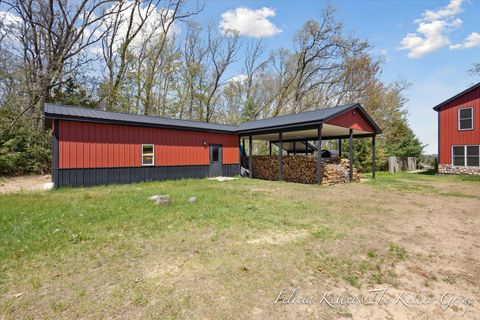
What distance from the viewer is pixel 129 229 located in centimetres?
475

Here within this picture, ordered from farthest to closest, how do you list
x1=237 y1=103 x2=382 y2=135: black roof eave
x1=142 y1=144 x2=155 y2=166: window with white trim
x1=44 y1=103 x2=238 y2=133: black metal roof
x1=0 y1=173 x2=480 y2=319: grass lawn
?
x1=142 y1=144 x2=155 y2=166: window with white trim < x1=237 y1=103 x2=382 y2=135: black roof eave < x1=44 y1=103 x2=238 y2=133: black metal roof < x1=0 y1=173 x2=480 y2=319: grass lawn

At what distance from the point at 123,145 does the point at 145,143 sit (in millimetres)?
1053

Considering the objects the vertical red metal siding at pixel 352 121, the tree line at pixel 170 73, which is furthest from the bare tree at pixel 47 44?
the vertical red metal siding at pixel 352 121

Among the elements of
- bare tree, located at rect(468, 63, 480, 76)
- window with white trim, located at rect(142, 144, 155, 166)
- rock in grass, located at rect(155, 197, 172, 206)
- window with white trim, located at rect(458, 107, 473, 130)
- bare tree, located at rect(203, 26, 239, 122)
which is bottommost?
rock in grass, located at rect(155, 197, 172, 206)

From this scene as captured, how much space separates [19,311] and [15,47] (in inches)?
935

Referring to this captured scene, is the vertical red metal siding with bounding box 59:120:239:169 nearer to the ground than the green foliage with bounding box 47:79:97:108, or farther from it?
nearer to the ground

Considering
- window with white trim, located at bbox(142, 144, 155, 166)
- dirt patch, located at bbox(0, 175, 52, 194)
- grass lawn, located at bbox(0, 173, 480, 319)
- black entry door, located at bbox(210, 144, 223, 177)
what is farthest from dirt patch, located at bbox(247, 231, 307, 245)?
black entry door, located at bbox(210, 144, 223, 177)

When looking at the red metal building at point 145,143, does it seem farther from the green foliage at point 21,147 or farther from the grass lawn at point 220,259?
the grass lawn at point 220,259

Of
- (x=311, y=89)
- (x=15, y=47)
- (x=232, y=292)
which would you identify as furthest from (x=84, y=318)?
(x=311, y=89)

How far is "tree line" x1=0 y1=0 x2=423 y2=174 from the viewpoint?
1730cm

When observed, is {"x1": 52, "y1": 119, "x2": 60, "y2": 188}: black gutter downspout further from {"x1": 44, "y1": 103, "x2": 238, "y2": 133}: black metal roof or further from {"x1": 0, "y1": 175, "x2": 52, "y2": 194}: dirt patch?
{"x1": 0, "y1": 175, "x2": 52, "y2": 194}: dirt patch

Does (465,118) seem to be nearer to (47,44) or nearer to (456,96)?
(456,96)

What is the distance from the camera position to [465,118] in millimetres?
16141

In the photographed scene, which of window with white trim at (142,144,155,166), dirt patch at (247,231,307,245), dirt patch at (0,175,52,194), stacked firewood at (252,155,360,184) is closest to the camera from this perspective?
dirt patch at (247,231,307,245)
